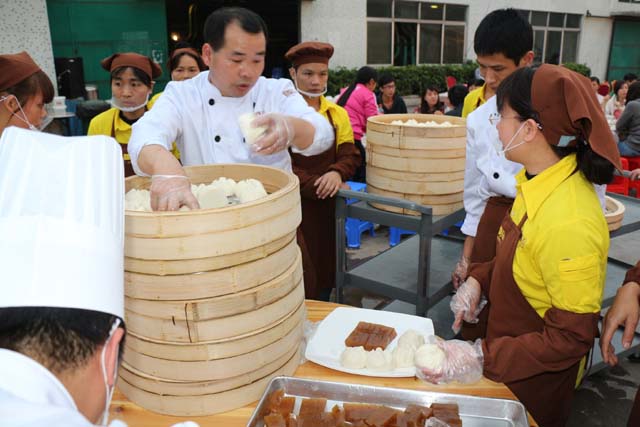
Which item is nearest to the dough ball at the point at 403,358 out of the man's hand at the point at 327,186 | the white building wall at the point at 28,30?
the man's hand at the point at 327,186

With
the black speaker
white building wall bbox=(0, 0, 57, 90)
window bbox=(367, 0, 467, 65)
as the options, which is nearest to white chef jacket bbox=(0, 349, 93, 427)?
the black speaker

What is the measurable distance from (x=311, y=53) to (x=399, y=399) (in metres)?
2.93

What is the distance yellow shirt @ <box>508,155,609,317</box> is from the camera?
1.39m

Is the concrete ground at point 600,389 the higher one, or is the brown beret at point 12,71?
the brown beret at point 12,71

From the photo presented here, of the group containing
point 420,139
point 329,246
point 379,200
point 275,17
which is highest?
point 275,17

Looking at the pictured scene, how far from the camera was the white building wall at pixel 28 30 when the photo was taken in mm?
7555

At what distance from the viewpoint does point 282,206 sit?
1.29 metres

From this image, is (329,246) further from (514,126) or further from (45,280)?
(45,280)

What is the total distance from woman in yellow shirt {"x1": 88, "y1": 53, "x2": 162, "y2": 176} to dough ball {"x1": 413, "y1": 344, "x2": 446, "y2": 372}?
106 inches

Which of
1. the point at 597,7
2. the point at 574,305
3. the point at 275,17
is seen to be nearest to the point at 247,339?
the point at 574,305

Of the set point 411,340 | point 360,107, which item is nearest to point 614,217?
point 411,340

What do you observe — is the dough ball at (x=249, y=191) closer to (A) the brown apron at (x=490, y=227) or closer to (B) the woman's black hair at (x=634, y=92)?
(A) the brown apron at (x=490, y=227)

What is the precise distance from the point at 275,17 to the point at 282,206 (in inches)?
528

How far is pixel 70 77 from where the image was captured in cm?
754
